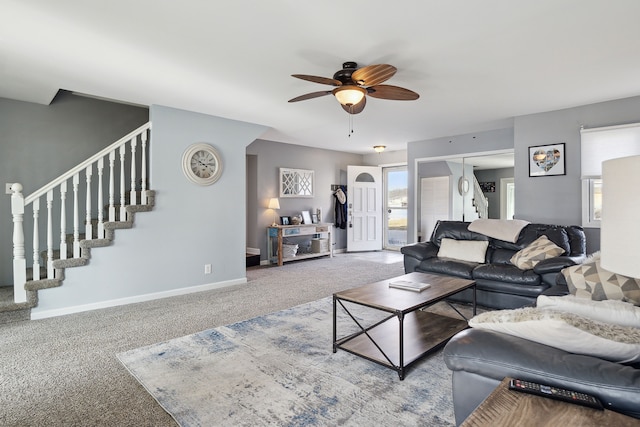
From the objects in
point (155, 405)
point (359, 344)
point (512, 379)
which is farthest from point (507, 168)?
point (155, 405)

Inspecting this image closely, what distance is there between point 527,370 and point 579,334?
22cm

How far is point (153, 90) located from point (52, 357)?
270 centimetres

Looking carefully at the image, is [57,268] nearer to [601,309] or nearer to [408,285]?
[408,285]

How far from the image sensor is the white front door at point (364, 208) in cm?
816

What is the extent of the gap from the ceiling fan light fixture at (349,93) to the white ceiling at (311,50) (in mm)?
238

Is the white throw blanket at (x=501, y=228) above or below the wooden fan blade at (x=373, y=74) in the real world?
below

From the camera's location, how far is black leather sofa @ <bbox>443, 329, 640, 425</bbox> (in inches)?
40.1

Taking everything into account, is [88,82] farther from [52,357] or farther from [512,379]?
[512,379]

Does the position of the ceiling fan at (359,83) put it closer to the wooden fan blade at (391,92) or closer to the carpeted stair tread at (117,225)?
the wooden fan blade at (391,92)

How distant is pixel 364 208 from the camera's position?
8.34m

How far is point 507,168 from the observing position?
18.4 feet

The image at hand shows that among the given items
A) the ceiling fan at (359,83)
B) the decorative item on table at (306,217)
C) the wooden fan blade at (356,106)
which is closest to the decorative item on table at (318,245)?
the decorative item on table at (306,217)

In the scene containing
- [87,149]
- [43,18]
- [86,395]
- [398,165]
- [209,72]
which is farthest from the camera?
[398,165]

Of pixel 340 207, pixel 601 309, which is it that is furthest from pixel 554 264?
pixel 340 207
